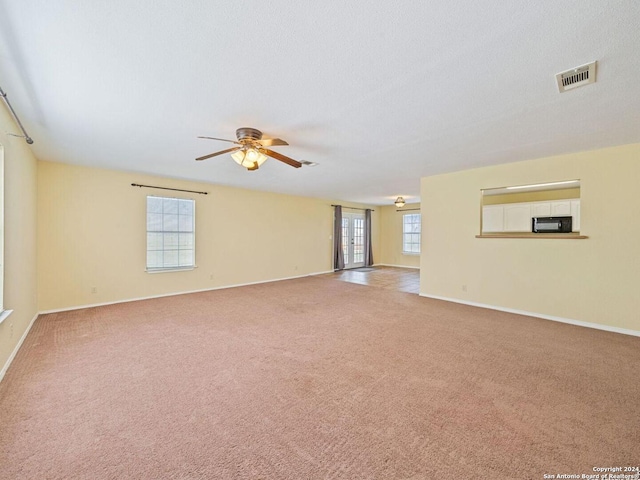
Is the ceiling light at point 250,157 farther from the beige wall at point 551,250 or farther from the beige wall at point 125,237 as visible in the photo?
the beige wall at point 551,250

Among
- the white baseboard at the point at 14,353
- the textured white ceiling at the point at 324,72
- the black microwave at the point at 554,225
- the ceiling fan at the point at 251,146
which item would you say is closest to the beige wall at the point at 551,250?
the black microwave at the point at 554,225

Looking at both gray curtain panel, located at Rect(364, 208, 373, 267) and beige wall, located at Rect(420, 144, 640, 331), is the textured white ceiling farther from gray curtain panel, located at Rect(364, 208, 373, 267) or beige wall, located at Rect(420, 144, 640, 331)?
gray curtain panel, located at Rect(364, 208, 373, 267)

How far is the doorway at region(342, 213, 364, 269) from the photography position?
9.56 meters

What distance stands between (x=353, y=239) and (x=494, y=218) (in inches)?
185

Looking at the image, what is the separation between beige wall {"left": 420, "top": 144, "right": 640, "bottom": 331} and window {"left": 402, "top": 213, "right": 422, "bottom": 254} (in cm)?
448

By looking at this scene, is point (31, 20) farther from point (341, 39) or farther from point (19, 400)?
point (19, 400)

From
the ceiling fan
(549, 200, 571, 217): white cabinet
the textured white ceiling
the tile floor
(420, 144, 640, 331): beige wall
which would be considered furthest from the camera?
the tile floor

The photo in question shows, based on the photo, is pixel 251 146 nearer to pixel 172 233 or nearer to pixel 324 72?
pixel 324 72

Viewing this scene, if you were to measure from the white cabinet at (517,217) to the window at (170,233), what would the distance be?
696cm

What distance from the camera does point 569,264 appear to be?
3.90 meters

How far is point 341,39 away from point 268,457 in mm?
2503

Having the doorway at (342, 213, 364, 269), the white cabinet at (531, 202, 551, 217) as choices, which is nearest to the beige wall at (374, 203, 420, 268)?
the doorway at (342, 213, 364, 269)

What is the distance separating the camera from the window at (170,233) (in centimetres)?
539

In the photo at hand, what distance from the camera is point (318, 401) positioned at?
202 cm
